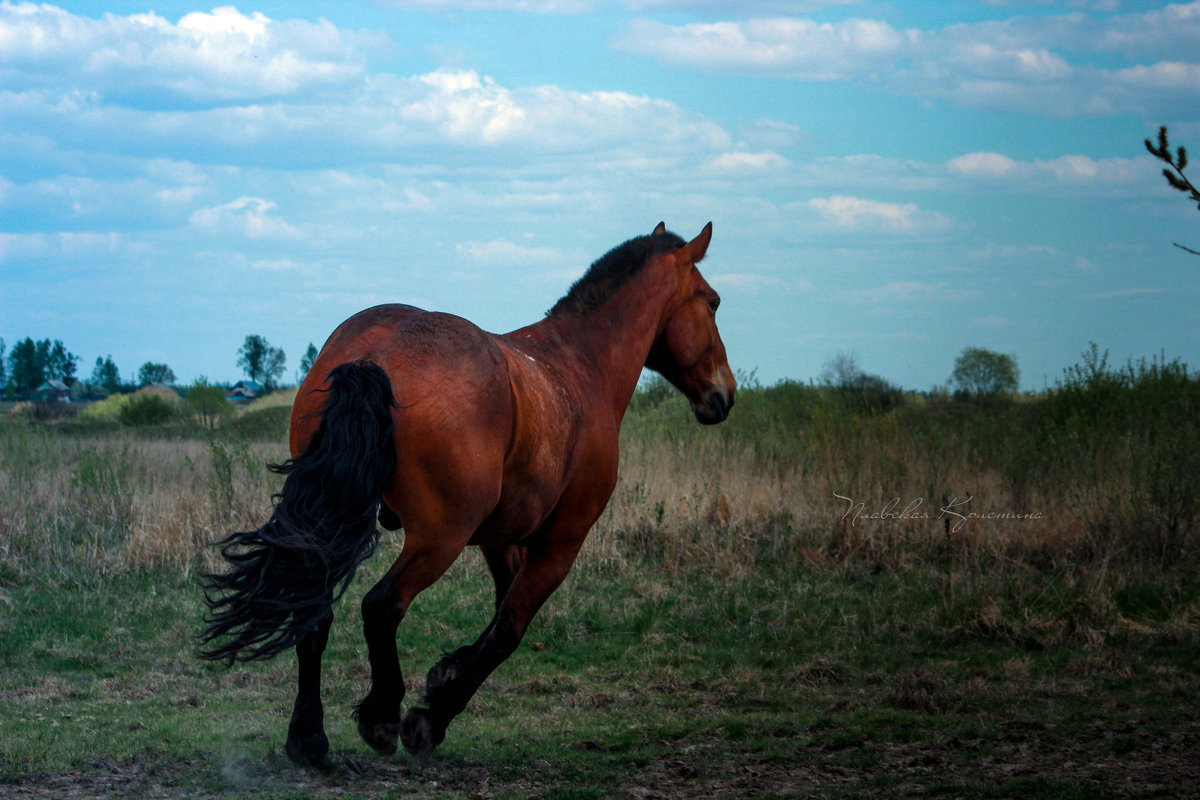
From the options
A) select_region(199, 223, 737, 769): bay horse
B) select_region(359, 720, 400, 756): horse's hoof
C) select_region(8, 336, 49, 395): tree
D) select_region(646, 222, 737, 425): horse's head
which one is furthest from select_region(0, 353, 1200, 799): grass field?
select_region(8, 336, 49, 395): tree

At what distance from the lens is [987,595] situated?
26.4ft

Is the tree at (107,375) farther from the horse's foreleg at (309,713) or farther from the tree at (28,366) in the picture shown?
the horse's foreleg at (309,713)

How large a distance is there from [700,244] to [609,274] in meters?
0.71

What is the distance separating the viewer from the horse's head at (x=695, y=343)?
5.87 m

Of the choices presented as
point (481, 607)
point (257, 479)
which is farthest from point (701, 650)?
point (257, 479)

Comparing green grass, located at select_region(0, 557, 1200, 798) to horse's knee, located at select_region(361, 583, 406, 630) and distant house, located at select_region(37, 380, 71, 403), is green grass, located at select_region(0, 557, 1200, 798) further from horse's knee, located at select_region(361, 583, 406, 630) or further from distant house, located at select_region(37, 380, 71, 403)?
distant house, located at select_region(37, 380, 71, 403)

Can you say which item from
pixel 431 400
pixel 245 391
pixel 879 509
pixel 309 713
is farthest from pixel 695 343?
pixel 245 391

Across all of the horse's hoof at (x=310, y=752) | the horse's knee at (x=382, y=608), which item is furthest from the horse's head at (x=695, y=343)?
the horse's hoof at (x=310, y=752)

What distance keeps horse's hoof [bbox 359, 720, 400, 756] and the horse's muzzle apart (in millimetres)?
2661

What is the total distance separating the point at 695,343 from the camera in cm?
596

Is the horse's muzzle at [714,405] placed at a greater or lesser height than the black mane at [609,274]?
lesser

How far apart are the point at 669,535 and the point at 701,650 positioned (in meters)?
2.70

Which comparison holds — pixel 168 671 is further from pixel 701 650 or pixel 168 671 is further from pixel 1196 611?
pixel 1196 611

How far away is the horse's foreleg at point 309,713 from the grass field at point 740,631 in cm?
8
